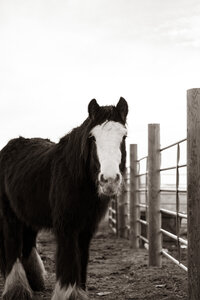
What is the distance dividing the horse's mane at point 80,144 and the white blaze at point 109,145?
0.28 feet

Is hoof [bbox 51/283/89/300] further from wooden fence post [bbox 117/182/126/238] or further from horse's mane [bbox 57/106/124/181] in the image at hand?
wooden fence post [bbox 117/182/126/238]

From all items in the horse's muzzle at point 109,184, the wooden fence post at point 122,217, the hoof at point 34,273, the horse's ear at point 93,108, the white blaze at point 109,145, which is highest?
the horse's ear at point 93,108

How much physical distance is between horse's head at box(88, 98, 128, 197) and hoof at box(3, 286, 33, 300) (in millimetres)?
1558

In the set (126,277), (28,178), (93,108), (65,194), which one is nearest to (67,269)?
(65,194)

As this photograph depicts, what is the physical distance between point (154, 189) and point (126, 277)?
113cm

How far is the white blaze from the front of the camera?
10.5ft

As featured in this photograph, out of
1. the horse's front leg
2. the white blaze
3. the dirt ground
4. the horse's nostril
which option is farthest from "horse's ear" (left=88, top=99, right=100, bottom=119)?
the dirt ground

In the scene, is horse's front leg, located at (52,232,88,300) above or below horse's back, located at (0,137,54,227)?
below

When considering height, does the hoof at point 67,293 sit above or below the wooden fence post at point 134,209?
below

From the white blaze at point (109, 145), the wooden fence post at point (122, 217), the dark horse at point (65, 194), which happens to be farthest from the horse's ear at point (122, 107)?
the wooden fence post at point (122, 217)

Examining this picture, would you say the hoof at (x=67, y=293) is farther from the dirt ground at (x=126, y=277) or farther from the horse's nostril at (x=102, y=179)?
the horse's nostril at (x=102, y=179)

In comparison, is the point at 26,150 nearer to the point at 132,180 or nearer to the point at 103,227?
the point at 132,180

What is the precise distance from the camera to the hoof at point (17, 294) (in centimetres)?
434

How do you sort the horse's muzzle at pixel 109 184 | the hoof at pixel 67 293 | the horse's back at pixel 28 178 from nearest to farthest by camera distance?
1. the horse's muzzle at pixel 109 184
2. the hoof at pixel 67 293
3. the horse's back at pixel 28 178
